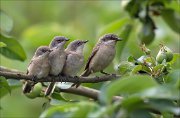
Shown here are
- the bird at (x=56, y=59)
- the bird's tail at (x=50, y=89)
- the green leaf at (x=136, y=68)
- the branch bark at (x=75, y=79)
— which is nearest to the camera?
the green leaf at (x=136, y=68)

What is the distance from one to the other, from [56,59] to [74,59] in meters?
0.38

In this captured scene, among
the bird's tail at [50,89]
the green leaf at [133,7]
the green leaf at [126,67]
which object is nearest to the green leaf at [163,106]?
the green leaf at [126,67]

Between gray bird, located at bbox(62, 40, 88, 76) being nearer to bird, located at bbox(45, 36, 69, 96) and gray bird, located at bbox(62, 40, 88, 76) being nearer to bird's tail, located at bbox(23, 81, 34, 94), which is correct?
bird, located at bbox(45, 36, 69, 96)

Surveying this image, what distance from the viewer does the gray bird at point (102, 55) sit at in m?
4.45

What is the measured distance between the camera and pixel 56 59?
4059 millimetres

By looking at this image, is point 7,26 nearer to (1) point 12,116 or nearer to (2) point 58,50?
(2) point 58,50

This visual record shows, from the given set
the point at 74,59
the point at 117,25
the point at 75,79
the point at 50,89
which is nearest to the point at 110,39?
the point at 74,59

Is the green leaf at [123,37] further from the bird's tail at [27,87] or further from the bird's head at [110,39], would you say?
the bird's tail at [27,87]

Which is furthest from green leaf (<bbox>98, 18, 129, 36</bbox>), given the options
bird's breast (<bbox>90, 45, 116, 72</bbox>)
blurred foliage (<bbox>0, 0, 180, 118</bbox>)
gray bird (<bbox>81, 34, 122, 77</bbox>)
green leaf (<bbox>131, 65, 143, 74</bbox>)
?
green leaf (<bbox>131, 65, 143, 74</bbox>)

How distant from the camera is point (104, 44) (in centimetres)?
463

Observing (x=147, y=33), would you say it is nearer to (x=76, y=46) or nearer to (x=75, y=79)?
(x=76, y=46)

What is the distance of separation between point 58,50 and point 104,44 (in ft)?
1.61

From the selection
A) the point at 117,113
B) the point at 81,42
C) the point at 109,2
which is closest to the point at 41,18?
the point at 109,2

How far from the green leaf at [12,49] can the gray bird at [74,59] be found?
1.32ft
